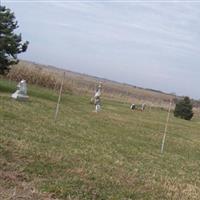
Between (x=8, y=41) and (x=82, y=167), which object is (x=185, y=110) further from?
(x=82, y=167)

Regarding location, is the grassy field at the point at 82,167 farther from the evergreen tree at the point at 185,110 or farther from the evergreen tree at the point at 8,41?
the evergreen tree at the point at 185,110

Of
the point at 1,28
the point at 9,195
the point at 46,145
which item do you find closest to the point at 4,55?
the point at 1,28

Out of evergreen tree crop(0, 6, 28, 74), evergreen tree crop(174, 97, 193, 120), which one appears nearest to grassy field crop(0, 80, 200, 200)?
evergreen tree crop(0, 6, 28, 74)

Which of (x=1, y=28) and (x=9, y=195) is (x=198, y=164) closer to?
(x=9, y=195)

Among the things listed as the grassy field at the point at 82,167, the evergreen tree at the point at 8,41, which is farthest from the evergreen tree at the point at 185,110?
the grassy field at the point at 82,167

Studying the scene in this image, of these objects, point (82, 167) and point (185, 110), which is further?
point (185, 110)

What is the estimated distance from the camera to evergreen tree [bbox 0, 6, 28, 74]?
3120 cm

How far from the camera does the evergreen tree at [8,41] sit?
31203 millimetres

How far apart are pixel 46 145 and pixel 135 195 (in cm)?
415

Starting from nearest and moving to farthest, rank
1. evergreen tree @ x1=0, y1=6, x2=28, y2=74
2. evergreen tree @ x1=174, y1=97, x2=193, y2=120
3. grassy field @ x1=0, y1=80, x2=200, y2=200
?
grassy field @ x1=0, y1=80, x2=200, y2=200, evergreen tree @ x1=0, y1=6, x2=28, y2=74, evergreen tree @ x1=174, y1=97, x2=193, y2=120

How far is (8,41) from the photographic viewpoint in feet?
102

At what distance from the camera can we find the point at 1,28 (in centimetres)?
3162

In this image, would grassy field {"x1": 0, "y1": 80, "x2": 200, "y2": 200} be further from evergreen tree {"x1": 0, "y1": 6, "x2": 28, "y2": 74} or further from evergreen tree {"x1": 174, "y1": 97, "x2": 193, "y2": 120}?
evergreen tree {"x1": 174, "y1": 97, "x2": 193, "y2": 120}

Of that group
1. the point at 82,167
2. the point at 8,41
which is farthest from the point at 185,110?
the point at 82,167
